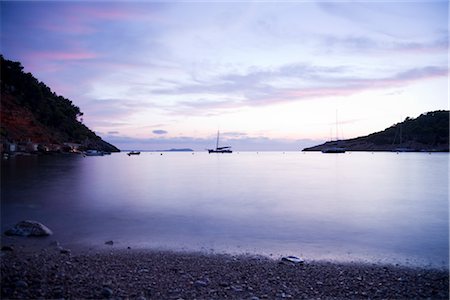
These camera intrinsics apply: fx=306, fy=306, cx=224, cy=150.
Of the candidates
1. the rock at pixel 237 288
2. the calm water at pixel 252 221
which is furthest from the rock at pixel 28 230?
the rock at pixel 237 288

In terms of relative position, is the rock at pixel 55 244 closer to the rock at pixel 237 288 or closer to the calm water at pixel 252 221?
the calm water at pixel 252 221

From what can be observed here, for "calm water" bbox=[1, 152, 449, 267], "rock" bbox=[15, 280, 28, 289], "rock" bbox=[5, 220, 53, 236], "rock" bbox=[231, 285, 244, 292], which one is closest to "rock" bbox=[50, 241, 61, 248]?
"calm water" bbox=[1, 152, 449, 267]

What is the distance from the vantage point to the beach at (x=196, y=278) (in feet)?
20.5

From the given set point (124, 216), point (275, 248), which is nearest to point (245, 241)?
point (275, 248)

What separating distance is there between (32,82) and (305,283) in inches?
5070

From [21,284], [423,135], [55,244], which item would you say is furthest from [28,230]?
[423,135]

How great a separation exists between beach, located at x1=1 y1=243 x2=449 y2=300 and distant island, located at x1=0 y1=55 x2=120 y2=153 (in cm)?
8223

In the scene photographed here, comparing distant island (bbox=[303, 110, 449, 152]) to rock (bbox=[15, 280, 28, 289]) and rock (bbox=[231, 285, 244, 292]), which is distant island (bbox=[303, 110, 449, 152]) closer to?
rock (bbox=[231, 285, 244, 292])

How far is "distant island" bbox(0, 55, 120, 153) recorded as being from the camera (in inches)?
3504

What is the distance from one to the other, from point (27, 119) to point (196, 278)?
380ft

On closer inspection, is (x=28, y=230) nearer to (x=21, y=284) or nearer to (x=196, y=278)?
(x=21, y=284)

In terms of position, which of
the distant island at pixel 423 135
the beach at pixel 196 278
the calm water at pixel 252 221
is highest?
the distant island at pixel 423 135

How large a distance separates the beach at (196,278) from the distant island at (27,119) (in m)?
82.2

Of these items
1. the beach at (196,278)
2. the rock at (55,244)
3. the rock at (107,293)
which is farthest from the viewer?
the rock at (55,244)
